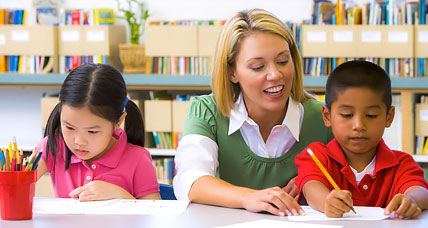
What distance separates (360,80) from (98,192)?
702 millimetres

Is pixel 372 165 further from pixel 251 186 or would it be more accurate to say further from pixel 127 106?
pixel 127 106

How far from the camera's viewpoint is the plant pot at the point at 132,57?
364cm

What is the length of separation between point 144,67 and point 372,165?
230cm

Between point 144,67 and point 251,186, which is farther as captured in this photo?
point 144,67

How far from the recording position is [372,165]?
1.59 m

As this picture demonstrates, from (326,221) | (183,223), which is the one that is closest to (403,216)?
(326,221)

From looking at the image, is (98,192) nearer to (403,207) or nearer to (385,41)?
(403,207)

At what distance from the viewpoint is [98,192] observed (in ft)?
5.17

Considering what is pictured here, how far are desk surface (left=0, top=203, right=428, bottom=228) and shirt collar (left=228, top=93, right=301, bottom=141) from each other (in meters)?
0.37

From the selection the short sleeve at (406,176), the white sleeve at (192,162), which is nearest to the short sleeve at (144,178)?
the white sleeve at (192,162)

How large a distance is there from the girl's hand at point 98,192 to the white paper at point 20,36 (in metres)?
2.26

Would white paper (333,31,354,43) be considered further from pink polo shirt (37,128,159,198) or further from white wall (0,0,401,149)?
pink polo shirt (37,128,159,198)

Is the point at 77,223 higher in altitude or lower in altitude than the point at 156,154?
higher

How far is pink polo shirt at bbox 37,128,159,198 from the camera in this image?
174 centimetres
